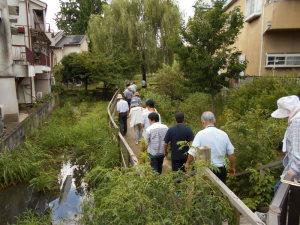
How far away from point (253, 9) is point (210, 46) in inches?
187

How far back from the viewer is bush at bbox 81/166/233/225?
3363 mm

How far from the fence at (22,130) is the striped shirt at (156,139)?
601cm

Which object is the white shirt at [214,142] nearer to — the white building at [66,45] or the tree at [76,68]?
the tree at [76,68]

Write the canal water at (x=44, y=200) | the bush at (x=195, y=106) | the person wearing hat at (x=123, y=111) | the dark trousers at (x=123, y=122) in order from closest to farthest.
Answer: the canal water at (x=44, y=200), the person wearing hat at (x=123, y=111), the dark trousers at (x=123, y=122), the bush at (x=195, y=106)

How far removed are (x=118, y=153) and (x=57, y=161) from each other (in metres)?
3.71

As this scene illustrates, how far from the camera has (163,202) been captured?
11.6 feet

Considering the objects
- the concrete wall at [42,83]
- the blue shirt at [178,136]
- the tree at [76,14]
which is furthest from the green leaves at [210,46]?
the tree at [76,14]

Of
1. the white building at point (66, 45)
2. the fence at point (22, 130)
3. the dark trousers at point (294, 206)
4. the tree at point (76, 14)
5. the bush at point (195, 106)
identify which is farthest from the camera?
the tree at point (76, 14)

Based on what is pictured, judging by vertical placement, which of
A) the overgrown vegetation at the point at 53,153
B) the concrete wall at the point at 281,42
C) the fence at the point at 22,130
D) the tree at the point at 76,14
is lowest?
the overgrown vegetation at the point at 53,153

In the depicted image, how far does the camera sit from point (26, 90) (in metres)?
20.3

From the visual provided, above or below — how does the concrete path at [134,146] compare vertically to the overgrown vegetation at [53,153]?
above

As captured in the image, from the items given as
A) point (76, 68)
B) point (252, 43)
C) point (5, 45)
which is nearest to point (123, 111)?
point (5, 45)

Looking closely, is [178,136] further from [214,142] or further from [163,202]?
[163,202]

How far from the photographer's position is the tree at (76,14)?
51719 millimetres
